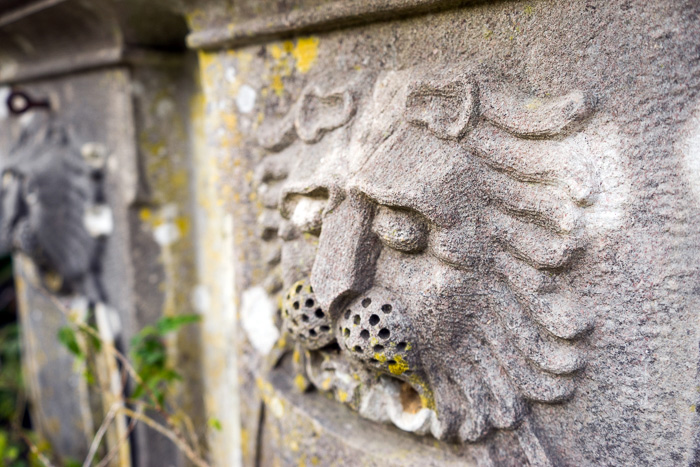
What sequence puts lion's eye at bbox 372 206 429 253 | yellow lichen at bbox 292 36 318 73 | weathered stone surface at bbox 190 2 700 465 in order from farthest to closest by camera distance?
yellow lichen at bbox 292 36 318 73 → lion's eye at bbox 372 206 429 253 → weathered stone surface at bbox 190 2 700 465

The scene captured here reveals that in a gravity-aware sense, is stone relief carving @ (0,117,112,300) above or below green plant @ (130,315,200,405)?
above

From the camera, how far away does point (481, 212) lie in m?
0.65

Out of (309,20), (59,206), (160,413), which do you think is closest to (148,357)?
(160,413)

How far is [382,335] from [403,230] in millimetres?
146

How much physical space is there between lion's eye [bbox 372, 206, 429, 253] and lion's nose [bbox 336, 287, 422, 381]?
0.25 feet

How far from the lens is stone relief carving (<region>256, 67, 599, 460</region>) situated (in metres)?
0.61

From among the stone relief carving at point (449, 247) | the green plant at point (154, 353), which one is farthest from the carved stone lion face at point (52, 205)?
the stone relief carving at point (449, 247)

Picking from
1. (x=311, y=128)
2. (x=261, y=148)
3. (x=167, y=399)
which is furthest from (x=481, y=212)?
(x=167, y=399)

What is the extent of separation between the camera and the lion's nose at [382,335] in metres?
0.68

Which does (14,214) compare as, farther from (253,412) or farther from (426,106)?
(426,106)

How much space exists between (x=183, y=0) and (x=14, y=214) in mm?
843

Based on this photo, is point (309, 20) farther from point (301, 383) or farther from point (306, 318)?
point (301, 383)

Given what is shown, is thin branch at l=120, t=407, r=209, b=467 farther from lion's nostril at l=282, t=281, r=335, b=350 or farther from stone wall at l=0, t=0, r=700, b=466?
lion's nostril at l=282, t=281, r=335, b=350

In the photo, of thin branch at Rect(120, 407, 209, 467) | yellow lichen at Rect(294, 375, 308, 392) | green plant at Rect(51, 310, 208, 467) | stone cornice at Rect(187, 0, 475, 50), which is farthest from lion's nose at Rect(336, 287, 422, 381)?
green plant at Rect(51, 310, 208, 467)
